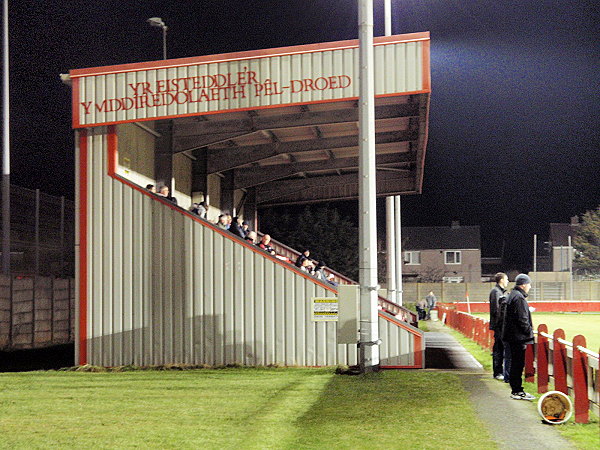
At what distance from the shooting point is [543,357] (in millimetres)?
11984

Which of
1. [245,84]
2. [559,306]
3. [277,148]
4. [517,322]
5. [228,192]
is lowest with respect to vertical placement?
[559,306]

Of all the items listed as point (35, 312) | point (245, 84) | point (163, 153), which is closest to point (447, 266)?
point (35, 312)

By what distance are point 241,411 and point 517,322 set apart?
3845mm

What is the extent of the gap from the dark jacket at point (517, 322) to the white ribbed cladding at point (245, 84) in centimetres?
569

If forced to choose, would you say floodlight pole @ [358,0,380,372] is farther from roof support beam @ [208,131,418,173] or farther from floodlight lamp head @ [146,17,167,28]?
floodlight lamp head @ [146,17,167,28]

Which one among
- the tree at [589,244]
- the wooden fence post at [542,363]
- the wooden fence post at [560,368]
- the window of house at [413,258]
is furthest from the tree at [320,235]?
the tree at [589,244]

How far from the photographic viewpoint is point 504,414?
395 inches

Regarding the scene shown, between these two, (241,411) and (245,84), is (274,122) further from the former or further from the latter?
(241,411)

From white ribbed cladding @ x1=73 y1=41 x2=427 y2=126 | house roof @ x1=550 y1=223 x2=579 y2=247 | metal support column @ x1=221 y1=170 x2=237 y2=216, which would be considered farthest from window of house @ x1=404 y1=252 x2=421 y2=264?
white ribbed cladding @ x1=73 y1=41 x2=427 y2=126

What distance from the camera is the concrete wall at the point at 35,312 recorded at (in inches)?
860

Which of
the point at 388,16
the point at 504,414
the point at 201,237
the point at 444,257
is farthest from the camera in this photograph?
the point at 444,257

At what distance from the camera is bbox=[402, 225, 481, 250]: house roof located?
9094 centimetres

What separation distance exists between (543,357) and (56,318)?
53.7 feet

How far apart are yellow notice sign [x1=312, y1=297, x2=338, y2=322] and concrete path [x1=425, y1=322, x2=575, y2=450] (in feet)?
7.23
